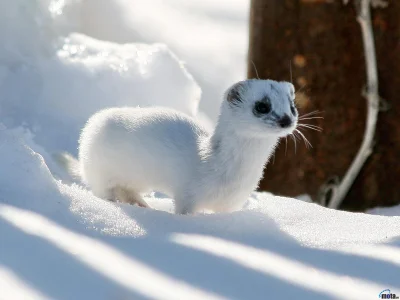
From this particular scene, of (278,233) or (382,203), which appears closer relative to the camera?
(278,233)

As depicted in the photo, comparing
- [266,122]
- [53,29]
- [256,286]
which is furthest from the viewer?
[53,29]

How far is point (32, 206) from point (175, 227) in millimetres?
314

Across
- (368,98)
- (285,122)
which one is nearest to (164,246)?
(285,122)

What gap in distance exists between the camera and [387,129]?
10.3ft

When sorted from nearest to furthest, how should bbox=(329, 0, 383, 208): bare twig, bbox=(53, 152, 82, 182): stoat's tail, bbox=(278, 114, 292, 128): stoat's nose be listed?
bbox=(278, 114, 292, 128): stoat's nose
bbox=(53, 152, 82, 182): stoat's tail
bbox=(329, 0, 383, 208): bare twig

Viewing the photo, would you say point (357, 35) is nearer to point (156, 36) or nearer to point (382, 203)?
point (382, 203)

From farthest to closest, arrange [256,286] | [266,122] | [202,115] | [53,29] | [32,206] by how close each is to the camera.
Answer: [202,115], [53,29], [266,122], [32,206], [256,286]

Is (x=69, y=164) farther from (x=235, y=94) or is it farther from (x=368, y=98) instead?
(x=368, y=98)

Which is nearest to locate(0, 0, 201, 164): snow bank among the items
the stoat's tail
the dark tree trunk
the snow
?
the snow

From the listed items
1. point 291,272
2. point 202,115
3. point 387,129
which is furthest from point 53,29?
point 291,272

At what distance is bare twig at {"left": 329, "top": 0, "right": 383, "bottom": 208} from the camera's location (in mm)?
3061

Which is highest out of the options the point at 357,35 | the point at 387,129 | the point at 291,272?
the point at 357,35

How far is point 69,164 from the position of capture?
7.94ft

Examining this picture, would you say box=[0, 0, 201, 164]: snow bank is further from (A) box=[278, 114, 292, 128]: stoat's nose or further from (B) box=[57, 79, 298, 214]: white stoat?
(A) box=[278, 114, 292, 128]: stoat's nose
